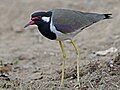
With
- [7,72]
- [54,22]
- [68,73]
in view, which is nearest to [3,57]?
[7,72]

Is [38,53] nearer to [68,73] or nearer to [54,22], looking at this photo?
[68,73]

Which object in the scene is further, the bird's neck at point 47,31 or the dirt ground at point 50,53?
the dirt ground at point 50,53

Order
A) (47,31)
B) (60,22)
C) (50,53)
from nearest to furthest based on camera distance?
(47,31)
(60,22)
(50,53)

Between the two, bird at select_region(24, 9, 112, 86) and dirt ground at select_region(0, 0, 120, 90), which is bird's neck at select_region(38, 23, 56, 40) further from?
dirt ground at select_region(0, 0, 120, 90)

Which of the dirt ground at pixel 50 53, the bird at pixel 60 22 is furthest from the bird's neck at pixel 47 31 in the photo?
the dirt ground at pixel 50 53

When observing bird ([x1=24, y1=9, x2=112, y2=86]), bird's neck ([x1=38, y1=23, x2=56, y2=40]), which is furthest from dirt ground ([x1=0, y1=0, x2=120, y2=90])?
bird's neck ([x1=38, y1=23, x2=56, y2=40])

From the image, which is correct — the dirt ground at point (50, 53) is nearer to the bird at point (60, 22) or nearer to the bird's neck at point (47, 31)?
the bird at point (60, 22)

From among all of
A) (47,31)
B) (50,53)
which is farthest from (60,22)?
(50,53)

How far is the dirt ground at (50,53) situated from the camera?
17.4 feet

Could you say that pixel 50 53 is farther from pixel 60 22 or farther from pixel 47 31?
pixel 47 31

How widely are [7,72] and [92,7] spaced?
415cm

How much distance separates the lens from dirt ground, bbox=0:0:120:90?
5316mm

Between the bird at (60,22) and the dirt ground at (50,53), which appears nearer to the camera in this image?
the bird at (60,22)

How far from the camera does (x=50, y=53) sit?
7.68m
